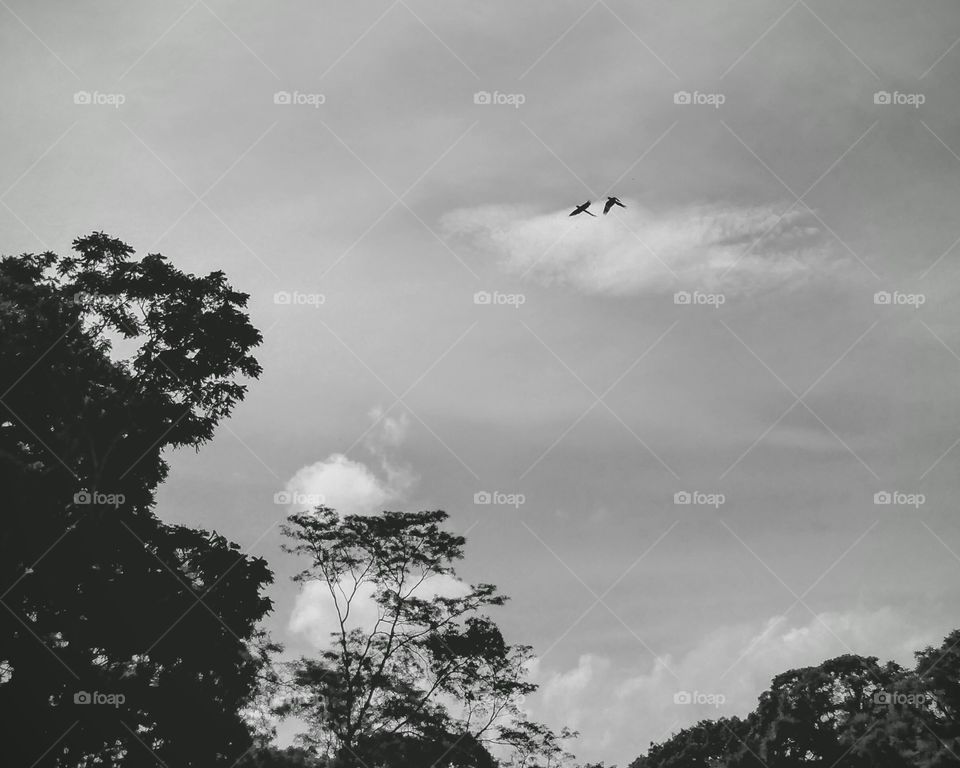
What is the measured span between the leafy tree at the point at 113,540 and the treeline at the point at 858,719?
29.9 m

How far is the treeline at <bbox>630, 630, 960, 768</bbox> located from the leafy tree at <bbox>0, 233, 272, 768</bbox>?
29915 millimetres

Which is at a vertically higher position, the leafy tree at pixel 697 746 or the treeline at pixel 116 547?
the leafy tree at pixel 697 746

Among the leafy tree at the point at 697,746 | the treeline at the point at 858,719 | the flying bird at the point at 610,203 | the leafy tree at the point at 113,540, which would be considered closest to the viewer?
the flying bird at the point at 610,203

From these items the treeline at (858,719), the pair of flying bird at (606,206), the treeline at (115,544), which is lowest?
the treeline at (115,544)

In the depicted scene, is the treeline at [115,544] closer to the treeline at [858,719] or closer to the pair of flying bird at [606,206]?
the pair of flying bird at [606,206]

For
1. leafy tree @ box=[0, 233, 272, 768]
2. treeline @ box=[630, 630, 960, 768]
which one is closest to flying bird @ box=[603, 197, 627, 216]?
leafy tree @ box=[0, 233, 272, 768]

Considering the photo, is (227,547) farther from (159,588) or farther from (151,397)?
(151,397)

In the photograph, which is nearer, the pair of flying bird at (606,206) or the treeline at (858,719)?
the pair of flying bird at (606,206)

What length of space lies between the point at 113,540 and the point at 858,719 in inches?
1436

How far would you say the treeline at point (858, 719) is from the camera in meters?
32.5

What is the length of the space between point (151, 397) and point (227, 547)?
4.28 meters

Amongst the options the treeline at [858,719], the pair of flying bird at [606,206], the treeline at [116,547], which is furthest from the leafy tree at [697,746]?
the pair of flying bird at [606,206]

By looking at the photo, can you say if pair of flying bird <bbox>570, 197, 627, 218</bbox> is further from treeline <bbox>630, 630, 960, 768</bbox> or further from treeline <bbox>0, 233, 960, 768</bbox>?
treeline <bbox>630, 630, 960, 768</bbox>

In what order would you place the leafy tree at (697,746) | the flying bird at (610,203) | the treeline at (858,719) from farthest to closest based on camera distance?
the leafy tree at (697,746) → the treeline at (858,719) → the flying bird at (610,203)
